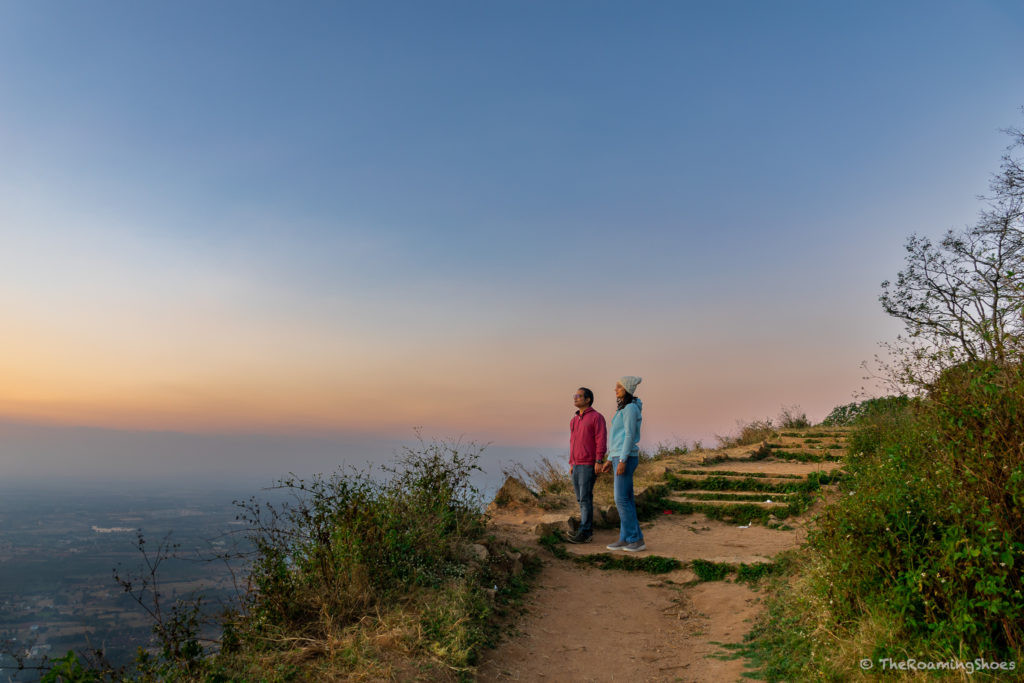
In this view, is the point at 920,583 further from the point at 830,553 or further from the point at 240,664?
the point at 240,664

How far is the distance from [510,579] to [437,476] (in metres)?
1.75

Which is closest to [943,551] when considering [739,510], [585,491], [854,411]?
[585,491]

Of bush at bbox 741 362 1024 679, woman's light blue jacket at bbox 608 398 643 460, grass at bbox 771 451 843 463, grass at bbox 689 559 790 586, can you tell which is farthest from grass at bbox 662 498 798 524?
bush at bbox 741 362 1024 679

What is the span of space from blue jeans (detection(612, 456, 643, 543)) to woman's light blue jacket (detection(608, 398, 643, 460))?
0.37 ft

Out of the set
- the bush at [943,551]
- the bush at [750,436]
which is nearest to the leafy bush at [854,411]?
the bush at [750,436]

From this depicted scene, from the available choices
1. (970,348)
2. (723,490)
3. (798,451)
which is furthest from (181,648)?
(798,451)

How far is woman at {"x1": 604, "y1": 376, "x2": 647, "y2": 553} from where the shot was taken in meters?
7.81

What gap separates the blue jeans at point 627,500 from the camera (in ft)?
26.0

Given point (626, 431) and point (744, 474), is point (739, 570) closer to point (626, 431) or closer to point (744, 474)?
point (626, 431)

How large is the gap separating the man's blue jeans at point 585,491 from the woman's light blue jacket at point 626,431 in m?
0.59

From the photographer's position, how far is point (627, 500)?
815 centimetres

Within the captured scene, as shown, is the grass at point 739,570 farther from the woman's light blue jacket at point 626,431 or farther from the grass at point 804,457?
the grass at point 804,457

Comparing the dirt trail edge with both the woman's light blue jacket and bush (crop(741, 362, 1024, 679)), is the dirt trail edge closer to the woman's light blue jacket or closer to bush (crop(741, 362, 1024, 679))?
bush (crop(741, 362, 1024, 679))

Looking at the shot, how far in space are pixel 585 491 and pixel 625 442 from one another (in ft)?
4.18
